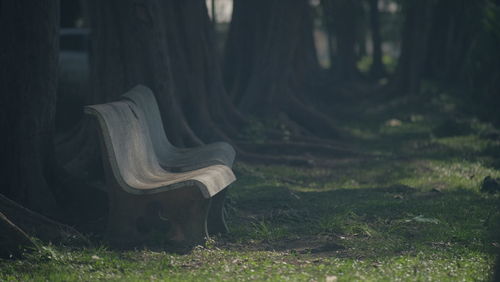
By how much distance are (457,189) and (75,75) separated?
12159 mm

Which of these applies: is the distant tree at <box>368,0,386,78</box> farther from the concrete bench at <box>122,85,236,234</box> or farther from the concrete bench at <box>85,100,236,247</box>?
the concrete bench at <box>85,100,236,247</box>

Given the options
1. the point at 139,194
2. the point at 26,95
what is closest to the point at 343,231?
the point at 139,194

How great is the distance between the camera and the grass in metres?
6.08

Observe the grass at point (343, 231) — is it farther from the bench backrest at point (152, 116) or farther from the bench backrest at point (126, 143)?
the bench backrest at point (152, 116)

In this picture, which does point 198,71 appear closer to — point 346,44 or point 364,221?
point 364,221

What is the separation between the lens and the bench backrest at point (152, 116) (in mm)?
8515

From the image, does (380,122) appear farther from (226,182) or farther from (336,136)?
(226,182)

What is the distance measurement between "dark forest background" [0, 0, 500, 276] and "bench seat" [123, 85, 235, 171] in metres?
0.81

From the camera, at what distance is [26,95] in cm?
759

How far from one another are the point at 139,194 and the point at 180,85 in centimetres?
660

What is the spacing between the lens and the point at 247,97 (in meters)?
16.6

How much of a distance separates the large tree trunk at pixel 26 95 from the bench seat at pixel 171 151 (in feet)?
3.22

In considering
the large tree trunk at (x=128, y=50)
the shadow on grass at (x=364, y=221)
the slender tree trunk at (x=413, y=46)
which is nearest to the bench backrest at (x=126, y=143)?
the shadow on grass at (x=364, y=221)

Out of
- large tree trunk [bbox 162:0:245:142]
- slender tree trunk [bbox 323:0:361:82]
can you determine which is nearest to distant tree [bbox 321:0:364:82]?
slender tree trunk [bbox 323:0:361:82]
